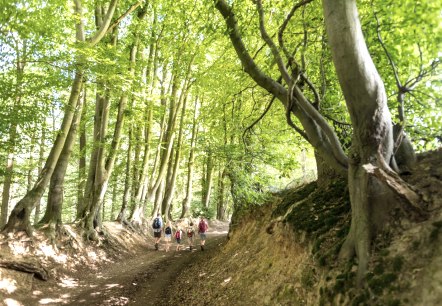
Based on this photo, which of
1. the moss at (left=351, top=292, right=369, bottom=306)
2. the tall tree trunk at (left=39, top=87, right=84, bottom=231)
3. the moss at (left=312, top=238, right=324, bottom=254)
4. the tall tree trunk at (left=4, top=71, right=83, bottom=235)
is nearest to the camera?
the moss at (left=351, top=292, right=369, bottom=306)

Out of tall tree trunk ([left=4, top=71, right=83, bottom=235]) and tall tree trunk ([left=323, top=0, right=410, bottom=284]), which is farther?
tall tree trunk ([left=4, top=71, right=83, bottom=235])

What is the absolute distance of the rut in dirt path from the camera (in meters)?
8.41

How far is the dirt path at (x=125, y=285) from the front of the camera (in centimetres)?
834

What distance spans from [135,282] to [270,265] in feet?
15.8

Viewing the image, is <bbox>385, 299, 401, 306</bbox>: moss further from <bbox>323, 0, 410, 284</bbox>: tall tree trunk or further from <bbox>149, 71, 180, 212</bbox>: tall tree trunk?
<bbox>149, 71, 180, 212</bbox>: tall tree trunk

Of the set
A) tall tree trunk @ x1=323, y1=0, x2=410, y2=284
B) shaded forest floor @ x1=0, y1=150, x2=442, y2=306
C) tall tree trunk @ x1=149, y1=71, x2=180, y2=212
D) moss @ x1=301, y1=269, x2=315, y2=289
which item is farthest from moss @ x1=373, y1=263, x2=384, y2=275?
tall tree trunk @ x1=149, y1=71, x2=180, y2=212

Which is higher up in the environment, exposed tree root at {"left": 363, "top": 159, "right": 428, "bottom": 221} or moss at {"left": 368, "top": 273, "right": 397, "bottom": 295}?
exposed tree root at {"left": 363, "top": 159, "right": 428, "bottom": 221}

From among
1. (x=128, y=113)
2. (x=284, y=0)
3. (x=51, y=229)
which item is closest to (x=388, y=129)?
(x=284, y=0)

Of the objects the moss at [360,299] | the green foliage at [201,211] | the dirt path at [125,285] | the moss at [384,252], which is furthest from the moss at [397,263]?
the green foliage at [201,211]

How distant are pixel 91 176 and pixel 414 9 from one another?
13717 mm

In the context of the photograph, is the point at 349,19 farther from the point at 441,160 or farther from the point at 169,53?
the point at 169,53

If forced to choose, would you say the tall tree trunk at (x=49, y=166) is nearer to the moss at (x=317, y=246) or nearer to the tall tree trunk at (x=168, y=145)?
the moss at (x=317, y=246)

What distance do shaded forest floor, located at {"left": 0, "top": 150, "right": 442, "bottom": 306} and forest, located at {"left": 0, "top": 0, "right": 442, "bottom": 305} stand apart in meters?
0.24

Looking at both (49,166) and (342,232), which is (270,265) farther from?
(49,166)
